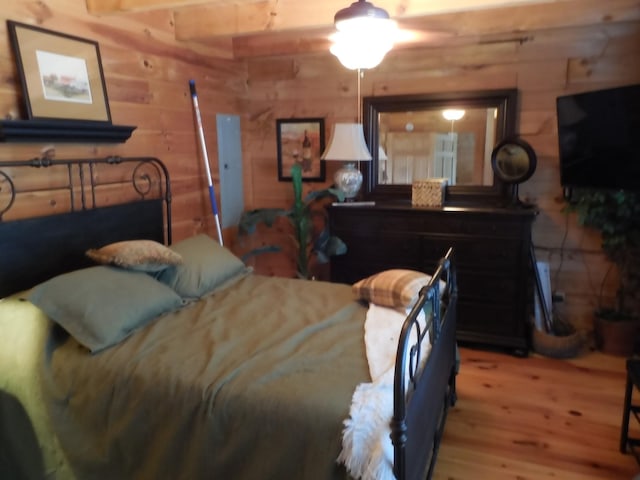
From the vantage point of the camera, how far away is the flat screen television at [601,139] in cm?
261

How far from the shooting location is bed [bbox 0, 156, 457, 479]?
1.46m

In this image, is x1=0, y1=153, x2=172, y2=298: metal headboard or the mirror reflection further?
the mirror reflection

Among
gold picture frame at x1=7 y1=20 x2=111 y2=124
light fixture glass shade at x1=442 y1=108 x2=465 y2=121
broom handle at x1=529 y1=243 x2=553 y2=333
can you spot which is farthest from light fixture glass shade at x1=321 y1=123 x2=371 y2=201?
gold picture frame at x1=7 y1=20 x2=111 y2=124

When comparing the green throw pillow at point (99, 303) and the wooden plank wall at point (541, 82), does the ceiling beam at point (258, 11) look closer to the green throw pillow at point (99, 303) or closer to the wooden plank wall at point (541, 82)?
the wooden plank wall at point (541, 82)

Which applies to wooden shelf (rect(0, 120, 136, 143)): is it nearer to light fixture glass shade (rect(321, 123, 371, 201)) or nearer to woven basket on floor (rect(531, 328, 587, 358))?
light fixture glass shade (rect(321, 123, 371, 201))

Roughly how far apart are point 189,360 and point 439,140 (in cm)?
257

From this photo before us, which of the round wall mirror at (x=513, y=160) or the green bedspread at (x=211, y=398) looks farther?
the round wall mirror at (x=513, y=160)

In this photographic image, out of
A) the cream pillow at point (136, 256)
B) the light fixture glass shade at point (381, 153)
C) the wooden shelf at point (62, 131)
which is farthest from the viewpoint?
the light fixture glass shade at point (381, 153)

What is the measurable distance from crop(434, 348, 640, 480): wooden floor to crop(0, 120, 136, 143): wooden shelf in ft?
7.68

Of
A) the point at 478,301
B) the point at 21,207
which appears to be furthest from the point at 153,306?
the point at 478,301

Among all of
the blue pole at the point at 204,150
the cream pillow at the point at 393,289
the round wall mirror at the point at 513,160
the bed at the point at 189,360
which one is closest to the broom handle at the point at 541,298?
the round wall mirror at the point at 513,160

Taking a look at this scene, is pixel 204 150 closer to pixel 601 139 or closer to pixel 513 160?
pixel 513 160

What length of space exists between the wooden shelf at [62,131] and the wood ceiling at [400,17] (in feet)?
2.00

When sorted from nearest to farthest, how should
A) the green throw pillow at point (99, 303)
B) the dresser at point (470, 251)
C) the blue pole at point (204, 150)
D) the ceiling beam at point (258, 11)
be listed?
the green throw pillow at point (99, 303), the ceiling beam at point (258, 11), the dresser at point (470, 251), the blue pole at point (204, 150)
